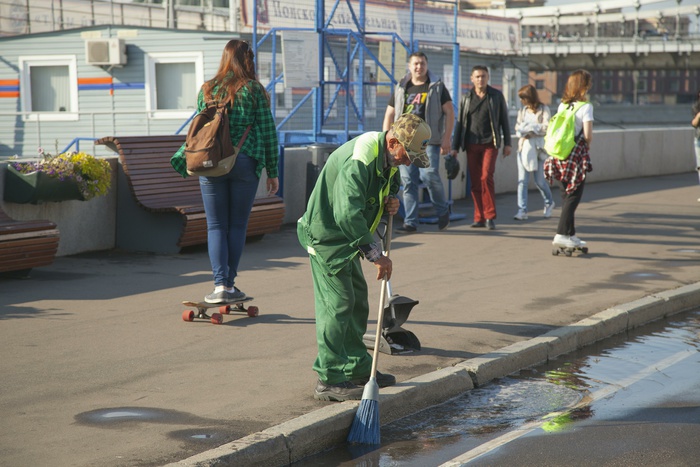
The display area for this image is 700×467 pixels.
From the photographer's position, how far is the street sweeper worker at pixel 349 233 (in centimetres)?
520

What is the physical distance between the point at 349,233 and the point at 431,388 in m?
1.09

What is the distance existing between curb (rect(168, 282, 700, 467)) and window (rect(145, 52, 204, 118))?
20.2 metres

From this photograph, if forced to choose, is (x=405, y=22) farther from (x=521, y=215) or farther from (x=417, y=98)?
(x=417, y=98)

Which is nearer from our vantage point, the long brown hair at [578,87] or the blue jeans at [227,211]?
the blue jeans at [227,211]

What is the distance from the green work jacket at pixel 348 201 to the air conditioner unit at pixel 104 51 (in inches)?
899

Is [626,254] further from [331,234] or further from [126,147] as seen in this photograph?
[331,234]

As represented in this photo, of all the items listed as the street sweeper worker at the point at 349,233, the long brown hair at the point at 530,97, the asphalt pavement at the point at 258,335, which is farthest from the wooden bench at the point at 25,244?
the long brown hair at the point at 530,97

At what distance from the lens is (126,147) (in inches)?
413

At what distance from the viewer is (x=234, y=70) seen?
755 cm

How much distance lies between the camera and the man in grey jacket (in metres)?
11.8

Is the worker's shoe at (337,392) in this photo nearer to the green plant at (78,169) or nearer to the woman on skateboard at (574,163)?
the green plant at (78,169)

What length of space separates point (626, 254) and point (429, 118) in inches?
106

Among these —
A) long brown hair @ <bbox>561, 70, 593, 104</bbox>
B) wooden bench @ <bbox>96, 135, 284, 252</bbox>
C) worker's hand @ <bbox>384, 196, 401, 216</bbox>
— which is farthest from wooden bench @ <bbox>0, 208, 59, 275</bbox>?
long brown hair @ <bbox>561, 70, 593, 104</bbox>

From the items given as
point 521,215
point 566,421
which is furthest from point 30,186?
point 521,215
